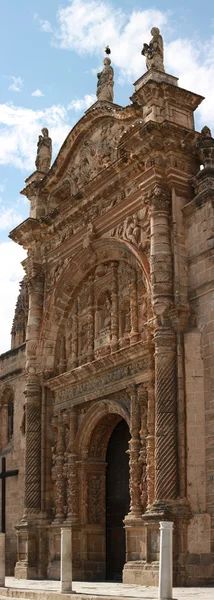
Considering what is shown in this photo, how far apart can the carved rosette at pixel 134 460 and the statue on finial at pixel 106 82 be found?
703 cm

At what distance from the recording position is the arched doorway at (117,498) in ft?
55.8

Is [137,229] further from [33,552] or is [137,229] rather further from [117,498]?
[33,552]

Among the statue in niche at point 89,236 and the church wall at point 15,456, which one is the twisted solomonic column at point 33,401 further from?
the statue in niche at point 89,236

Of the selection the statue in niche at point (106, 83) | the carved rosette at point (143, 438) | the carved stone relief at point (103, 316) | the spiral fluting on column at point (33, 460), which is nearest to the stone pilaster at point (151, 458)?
the carved rosette at point (143, 438)

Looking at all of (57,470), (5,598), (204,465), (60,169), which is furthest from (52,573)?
(60,169)

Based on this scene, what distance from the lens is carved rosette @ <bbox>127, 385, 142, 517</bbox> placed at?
1534 centimetres

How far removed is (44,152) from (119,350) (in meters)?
7.62

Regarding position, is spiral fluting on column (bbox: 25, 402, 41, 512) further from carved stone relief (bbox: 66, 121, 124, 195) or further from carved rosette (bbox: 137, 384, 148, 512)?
carved stone relief (bbox: 66, 121, 124, 195)

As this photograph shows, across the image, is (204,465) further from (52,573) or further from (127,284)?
(52,573)

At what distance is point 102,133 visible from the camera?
18.6m

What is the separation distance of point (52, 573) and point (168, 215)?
315 inches

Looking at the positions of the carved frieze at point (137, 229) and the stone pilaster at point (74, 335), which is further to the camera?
the stone pilaster at point (74, 335)

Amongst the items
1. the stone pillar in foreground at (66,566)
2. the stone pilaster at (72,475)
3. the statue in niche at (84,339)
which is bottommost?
the stone pillar in foreground at (66,566)

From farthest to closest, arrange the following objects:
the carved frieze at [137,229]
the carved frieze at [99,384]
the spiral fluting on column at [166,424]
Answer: the carved frieze at [137,229] < the carved frieze at [99,384] < the spiral fluting on column at [166,424]
